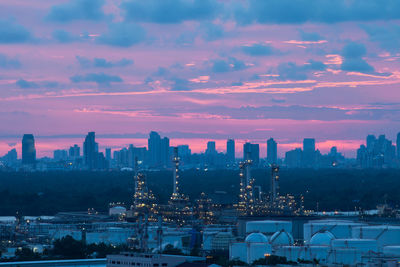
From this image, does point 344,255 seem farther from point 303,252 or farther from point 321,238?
point 321,238

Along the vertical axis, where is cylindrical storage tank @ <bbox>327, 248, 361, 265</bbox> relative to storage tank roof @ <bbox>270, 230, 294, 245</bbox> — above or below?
below

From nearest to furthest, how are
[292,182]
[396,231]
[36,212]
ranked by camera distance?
[396,231], [36,212], [292,182]

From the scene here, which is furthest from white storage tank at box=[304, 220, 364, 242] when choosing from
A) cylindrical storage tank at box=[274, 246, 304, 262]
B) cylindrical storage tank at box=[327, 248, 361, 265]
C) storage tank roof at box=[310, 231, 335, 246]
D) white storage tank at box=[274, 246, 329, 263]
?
cylindrical storage tank at box=[327, 248, 361, 265]

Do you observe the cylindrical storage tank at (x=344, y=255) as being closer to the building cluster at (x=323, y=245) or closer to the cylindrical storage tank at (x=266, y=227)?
the building cluster at (x=323, y=245)

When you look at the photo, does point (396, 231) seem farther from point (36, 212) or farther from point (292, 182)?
point (292, 182)

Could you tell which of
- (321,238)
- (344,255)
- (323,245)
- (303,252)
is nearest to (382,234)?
(321,238)

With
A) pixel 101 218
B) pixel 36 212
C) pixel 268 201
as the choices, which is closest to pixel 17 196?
pixel 36 212

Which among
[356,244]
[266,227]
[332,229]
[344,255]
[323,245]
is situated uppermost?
[266,227]

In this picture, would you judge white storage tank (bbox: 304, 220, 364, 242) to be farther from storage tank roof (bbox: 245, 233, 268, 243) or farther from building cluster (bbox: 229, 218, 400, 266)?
storage tank roof (bbox: 245, 233, 268, 243)
